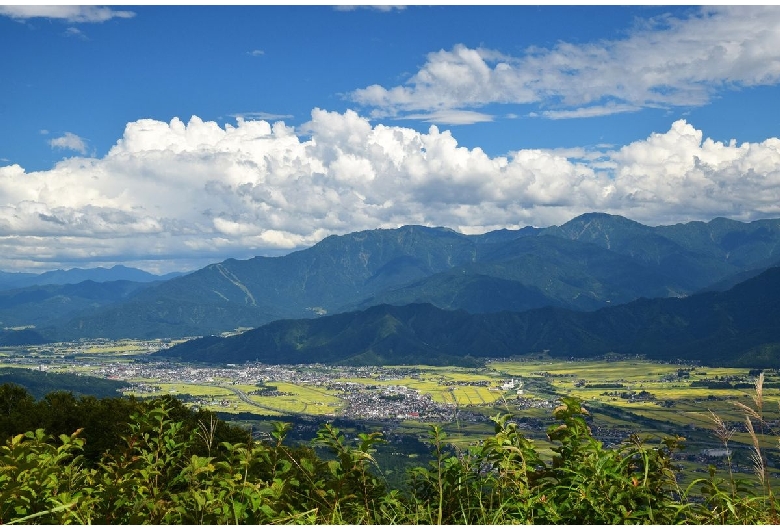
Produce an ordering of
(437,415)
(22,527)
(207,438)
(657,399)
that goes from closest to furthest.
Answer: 1. (22,527)
2. (207,438)
3. (437,415)
4. (657,399)

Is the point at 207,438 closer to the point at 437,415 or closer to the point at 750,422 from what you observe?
the point at 750,422

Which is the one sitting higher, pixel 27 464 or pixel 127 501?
pixel 27 464

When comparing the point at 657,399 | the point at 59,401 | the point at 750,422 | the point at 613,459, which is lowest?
the point at 657,399

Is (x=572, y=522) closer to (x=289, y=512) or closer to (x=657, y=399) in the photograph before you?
(x=289, y=512)

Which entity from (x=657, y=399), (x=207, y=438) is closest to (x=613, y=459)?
(x=207, y=438)

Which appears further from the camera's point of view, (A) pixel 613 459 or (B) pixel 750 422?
(A) pixel 613 459

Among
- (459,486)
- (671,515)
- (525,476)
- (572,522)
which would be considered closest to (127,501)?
(459,486)

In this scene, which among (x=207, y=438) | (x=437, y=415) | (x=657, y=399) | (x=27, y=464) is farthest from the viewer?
(x=657, y=399)
